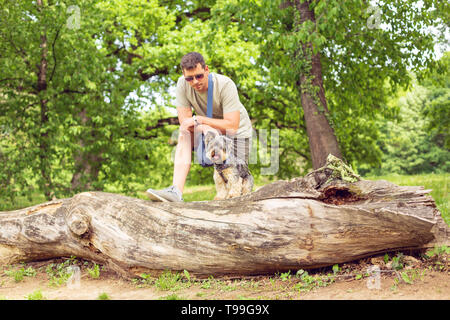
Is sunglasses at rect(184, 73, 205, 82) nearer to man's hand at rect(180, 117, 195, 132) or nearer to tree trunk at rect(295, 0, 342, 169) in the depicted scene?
man's hand at rect(180, 117, 195, 132)

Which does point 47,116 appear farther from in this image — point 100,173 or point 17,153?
point 100,173

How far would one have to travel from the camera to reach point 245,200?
457 cm

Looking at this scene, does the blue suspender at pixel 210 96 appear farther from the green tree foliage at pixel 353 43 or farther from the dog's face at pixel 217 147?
the green tree foliage at pixel 353 43

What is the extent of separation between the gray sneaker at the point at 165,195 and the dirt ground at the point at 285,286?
90 centimetres

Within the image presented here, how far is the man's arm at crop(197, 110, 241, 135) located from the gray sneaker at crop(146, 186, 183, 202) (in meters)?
0.97

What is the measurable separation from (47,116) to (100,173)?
275cm

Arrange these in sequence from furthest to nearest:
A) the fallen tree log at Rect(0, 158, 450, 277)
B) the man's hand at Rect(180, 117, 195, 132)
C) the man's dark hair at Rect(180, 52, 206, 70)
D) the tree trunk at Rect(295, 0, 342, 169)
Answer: the tree trunk at Rect(295, 0, 342, 169)
the man's hand at Rect(180, 117, 195, 132)
the man's dark hair at Rect(180, 52, 206, 70)
the fallen tree log at Rect(0, 158, 450, 277)

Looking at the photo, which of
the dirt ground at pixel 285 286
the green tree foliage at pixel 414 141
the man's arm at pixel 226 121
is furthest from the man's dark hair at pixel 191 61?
the green tree foliage at pixel 414 141

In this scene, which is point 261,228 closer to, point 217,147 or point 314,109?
point 217,147

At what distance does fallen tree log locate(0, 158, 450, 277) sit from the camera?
159 inches

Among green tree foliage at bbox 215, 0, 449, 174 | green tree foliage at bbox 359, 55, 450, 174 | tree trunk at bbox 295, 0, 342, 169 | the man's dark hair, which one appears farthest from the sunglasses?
green tree foliage at bbox 359, 55, 450, 174

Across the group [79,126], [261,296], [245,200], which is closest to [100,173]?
[79,126]

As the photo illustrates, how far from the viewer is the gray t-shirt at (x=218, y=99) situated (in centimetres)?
544

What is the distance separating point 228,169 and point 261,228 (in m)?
1.66
